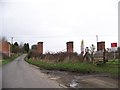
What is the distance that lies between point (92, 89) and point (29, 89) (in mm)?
3195

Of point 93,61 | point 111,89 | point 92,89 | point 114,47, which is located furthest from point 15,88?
point 114,47

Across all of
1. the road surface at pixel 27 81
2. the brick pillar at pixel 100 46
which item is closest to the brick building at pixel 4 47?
the brick pillar at pixel 100 46

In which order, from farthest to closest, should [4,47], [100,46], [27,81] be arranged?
[4,47] → [100,46] → [27,81]

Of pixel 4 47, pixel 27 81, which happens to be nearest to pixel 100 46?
pixel 27 81

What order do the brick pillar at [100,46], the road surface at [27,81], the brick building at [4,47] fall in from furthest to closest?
the brick building at [4,47] < the brick pillar at [100,46] < the road surface at [27,81]

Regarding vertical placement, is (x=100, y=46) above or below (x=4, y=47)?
below

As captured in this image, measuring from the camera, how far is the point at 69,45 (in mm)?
43500

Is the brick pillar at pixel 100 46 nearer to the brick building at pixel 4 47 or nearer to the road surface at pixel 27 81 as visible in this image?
the road surface at pixel 27 81

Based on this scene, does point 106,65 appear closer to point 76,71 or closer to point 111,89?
point 76,71

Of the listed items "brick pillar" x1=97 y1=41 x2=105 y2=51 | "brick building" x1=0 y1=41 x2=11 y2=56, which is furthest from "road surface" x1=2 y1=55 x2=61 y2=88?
"brick building" x1=0 y1=41 x2=11 y2=56

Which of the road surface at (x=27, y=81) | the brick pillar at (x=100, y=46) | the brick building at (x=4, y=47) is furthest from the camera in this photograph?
the brick building at (x=4, y=47)

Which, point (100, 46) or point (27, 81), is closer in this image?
point (27, 81)

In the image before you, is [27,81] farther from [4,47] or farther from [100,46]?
[4,47]

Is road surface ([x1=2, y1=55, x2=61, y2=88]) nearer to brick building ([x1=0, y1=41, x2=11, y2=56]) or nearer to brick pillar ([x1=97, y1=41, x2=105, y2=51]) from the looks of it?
brick pillar ([x1=97, y1=41, x2=105, y2=51])
